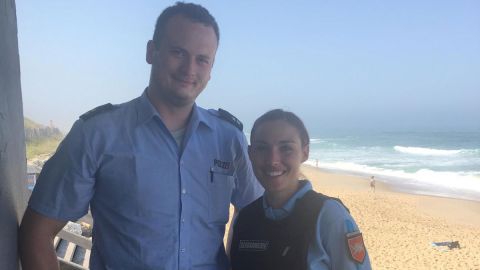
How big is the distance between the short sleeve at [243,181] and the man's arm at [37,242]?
91 cm

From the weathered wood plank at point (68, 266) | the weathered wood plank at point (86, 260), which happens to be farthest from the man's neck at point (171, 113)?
the weathered wood plank at point (86, 260)

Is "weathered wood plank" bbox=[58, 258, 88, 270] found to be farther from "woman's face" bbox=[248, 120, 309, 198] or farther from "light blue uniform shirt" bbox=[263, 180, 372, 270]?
"light blue uniform shirt" bbox=[263, 180, 372, 270]

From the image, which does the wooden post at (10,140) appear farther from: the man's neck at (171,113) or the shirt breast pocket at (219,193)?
the shirt breast pocket at (219,193)

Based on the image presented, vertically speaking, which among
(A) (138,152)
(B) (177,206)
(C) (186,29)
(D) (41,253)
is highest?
(C) (186,29)

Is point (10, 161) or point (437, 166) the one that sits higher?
point (10, 161)

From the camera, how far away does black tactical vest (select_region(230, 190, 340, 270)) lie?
1838mm

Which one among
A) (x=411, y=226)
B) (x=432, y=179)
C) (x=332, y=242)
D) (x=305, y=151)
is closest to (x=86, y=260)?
(x=305, y=151)

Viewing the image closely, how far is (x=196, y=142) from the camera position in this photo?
6.68ft

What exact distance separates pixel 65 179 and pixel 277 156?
92 cm

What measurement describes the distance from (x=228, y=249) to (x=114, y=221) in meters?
0.63

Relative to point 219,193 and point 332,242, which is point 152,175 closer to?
point 219,193

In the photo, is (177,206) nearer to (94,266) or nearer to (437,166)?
(94,266)

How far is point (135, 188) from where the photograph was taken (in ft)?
6.19

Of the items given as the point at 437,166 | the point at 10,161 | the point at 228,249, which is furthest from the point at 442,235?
the point at 437,166
